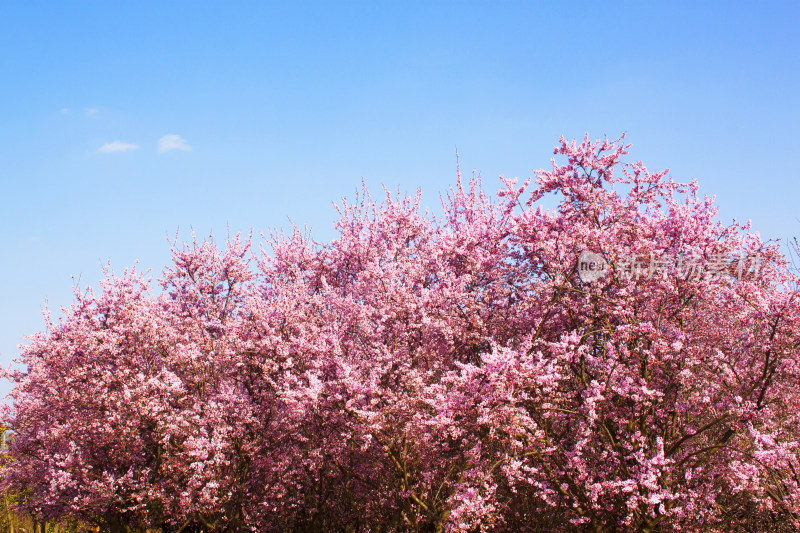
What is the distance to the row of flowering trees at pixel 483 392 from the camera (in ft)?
31.2

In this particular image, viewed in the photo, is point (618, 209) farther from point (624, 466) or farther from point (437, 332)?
point (624, 466)

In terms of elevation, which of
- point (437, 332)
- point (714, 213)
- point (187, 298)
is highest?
point (187, 298)

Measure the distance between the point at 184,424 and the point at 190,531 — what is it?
6801mm

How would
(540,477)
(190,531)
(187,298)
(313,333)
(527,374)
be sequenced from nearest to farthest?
1. (527,374)
2. (540,477)
3. (313,333)
4. (190,531)
5. (187,298)

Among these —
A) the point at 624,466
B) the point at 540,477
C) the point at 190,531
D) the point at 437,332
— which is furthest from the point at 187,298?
the point at 624,466

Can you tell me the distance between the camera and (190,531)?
16.2 metres

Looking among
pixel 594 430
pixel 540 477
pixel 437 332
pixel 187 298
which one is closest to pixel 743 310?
pixel 594 430

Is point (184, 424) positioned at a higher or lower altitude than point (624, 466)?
higher

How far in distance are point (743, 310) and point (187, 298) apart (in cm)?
1462

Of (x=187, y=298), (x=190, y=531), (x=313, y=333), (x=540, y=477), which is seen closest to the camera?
(x=540, y=477)

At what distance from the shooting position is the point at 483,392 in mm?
8898

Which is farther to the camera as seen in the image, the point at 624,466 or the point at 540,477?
the point at 540,477

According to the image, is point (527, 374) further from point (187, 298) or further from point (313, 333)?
point (187, 298)

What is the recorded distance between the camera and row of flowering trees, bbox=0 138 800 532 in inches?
374
